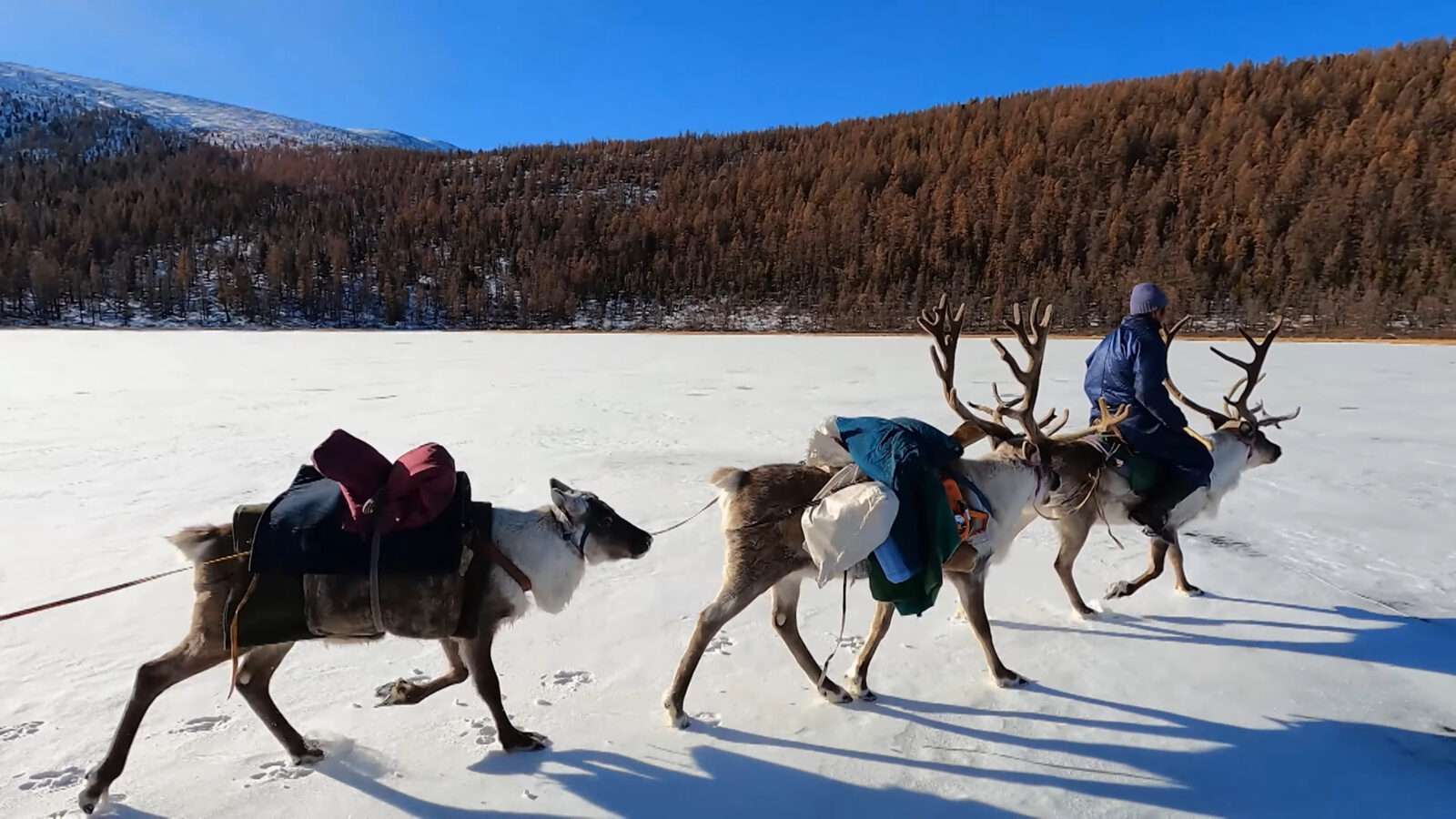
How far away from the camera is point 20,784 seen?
3.28m

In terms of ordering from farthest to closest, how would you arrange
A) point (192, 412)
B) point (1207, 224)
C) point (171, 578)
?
point (1207, 224), point (192, 412), point (171, 578)

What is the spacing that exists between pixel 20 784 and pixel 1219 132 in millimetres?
117795

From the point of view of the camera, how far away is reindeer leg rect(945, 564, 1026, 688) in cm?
429

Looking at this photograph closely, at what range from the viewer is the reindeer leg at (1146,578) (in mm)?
5445

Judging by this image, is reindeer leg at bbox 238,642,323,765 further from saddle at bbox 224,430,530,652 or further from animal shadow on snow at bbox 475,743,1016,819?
animal shadow on snow at bbox 475,743,1016,819

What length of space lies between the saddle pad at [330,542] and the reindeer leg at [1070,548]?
13.4 feet

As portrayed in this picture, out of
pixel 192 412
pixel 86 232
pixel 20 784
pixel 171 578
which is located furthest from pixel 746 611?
pixel 86 232

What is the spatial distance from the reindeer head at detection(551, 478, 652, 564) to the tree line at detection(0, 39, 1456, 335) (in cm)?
5414

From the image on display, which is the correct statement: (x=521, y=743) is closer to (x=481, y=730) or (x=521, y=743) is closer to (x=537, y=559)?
(x=481, y=730)

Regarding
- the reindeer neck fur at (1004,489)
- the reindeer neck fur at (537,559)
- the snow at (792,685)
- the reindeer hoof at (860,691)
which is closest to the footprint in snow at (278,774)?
the snow at (792,685)

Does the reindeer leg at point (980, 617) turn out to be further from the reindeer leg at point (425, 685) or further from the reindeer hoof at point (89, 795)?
the reindeer hoof at point (89, 795)

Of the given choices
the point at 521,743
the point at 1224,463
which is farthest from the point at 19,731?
the point at 1224,463

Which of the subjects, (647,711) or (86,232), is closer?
(647,711)

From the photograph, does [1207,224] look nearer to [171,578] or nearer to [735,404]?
[735,404]
